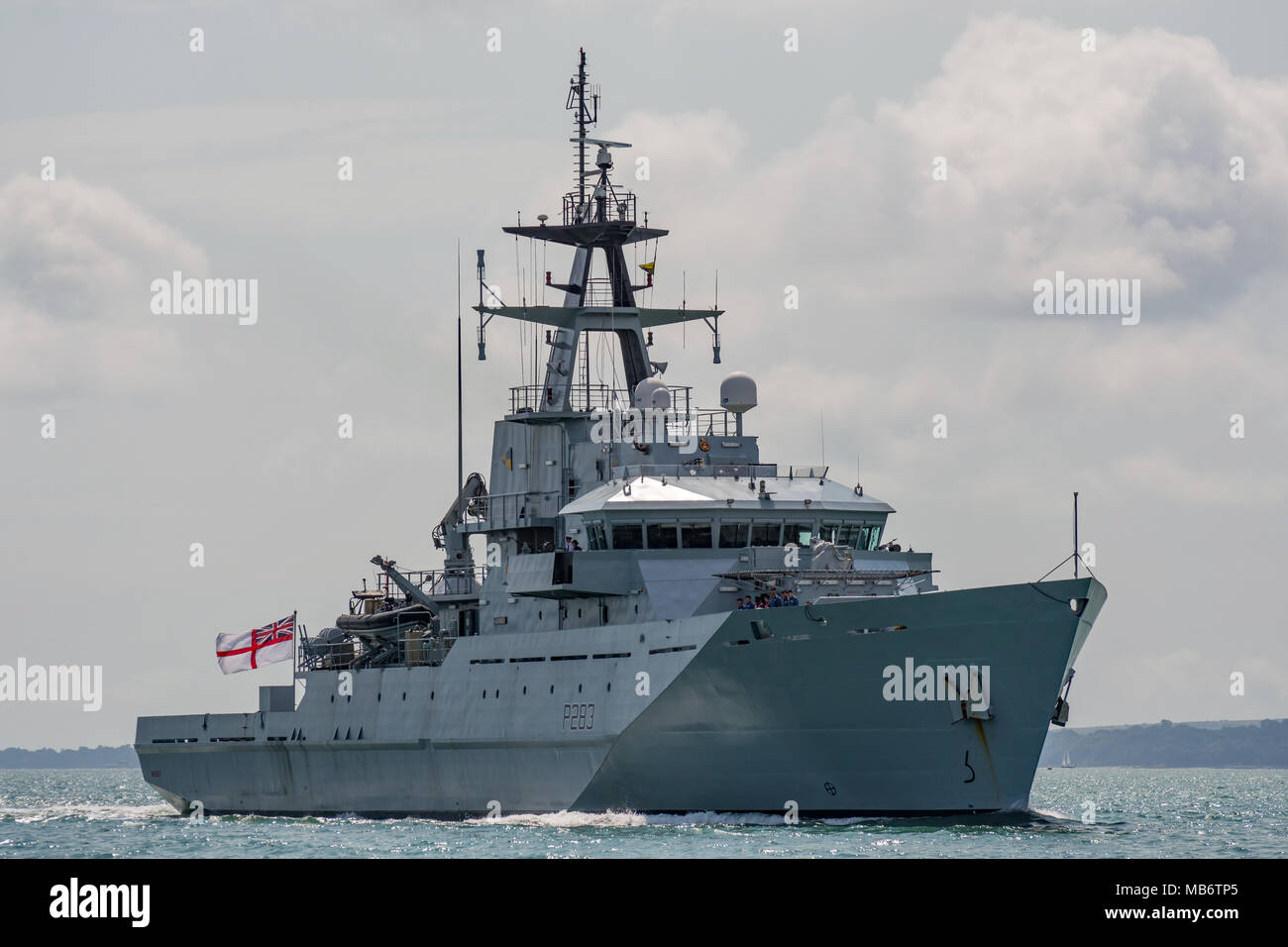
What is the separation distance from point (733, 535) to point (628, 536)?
209 cm

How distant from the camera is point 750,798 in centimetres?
3453

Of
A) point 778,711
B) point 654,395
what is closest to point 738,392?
point 654,395

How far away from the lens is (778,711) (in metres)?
33.8

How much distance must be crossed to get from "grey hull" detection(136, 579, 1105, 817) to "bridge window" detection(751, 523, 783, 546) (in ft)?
11.3

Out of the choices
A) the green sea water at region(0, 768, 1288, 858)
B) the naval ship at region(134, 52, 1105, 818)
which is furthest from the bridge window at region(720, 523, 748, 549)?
the green sea water at region(0, 768, 1288, 858)

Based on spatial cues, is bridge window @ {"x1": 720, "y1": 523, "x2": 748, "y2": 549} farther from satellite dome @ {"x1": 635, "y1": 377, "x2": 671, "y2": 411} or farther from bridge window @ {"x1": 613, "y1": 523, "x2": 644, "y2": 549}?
satellite dome @ {"x1": 635, "y1": 377, "x2": 671, "y2": 411}

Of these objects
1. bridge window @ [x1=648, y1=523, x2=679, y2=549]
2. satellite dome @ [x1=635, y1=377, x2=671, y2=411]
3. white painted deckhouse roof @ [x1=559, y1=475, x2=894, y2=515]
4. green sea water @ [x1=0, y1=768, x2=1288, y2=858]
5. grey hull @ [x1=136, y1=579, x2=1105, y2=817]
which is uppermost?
satellite dome @ [x1=635, y1=377, x2=671, y2=411]

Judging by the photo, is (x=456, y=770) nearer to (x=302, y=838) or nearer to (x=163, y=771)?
(x=302, y=838)

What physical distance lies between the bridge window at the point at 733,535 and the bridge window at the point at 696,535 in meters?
0.28

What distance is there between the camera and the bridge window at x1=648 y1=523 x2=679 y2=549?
3803 centimetres

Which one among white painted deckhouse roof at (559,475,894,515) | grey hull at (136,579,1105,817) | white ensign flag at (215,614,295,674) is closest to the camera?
grey hull at (136,579,1105,817)

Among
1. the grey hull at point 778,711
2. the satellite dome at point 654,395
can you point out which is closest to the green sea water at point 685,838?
the grey hull at point 778,711

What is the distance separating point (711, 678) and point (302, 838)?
935cm
